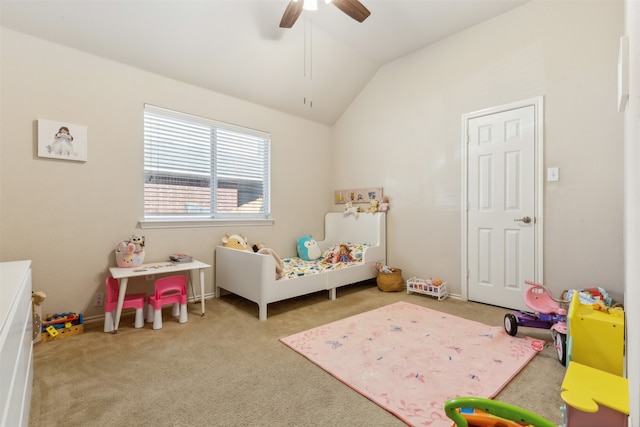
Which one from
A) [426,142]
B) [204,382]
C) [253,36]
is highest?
[253,36]

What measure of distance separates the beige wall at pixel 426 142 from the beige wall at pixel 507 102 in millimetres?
11

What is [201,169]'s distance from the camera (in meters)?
3.37

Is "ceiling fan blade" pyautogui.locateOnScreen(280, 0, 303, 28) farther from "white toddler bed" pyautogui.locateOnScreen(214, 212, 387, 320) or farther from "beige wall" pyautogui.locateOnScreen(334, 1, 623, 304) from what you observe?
"white toddler bed" pyautogui.locateOnScreen(214, 212, 387, 320)

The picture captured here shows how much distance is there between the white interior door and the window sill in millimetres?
2478

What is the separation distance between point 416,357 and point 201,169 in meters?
2.86

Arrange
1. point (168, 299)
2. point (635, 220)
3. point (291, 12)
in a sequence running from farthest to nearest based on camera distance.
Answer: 1. point (168, 299)
2. point (291, 12)
3. point (635, 220)

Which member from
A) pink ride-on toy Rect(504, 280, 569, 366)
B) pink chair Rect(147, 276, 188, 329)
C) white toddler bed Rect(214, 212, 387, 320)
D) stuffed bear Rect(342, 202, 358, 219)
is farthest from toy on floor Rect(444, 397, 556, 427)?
stuffed bear Rect(342, 202, 358, 219)

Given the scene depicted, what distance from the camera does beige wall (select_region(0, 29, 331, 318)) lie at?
2.30 meters

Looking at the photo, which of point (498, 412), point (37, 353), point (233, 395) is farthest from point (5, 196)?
point (498, 412)

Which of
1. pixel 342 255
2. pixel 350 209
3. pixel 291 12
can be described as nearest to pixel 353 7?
pixel 291 12

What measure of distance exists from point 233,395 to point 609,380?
5.46 feet

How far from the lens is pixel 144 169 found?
2.93 m

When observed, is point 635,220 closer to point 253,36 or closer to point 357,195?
point 253,36

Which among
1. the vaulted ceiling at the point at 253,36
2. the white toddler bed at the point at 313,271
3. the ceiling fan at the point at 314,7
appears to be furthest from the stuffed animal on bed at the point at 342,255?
the ceiling fan at the point at 314,7
